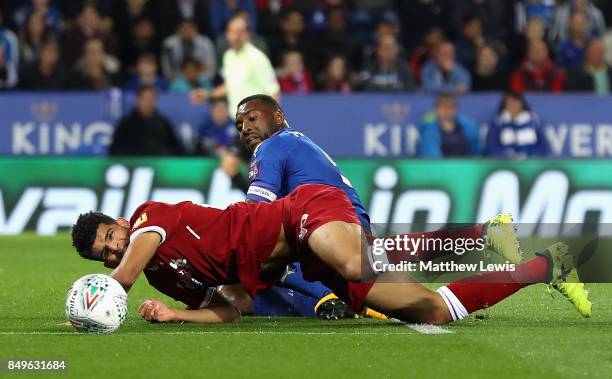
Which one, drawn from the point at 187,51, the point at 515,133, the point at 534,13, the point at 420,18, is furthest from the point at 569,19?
the point at 187,51

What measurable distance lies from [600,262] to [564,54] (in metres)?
11.7

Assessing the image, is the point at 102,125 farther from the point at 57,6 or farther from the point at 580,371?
the point at 580,371

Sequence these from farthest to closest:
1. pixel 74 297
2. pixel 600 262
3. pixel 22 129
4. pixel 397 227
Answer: pixel 22 129, pixel 397 227, pixel 600 262, pixel 74 297

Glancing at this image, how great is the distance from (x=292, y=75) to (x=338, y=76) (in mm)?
→ 668

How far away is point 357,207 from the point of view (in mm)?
9719

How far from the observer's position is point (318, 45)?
67.4 ft

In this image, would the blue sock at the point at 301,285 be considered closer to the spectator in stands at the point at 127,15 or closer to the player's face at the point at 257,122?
the player's face at the point at 257,122

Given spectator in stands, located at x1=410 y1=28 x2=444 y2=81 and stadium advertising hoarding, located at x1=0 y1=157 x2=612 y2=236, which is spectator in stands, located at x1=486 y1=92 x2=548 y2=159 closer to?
stadium advertising hoarding, located at x1=0 y1=157 x2=612 y2=236

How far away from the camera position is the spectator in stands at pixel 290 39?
→ 20312 mm

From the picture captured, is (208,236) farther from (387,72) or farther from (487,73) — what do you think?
(487,73)

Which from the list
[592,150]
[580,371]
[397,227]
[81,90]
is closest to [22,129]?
[81,90]

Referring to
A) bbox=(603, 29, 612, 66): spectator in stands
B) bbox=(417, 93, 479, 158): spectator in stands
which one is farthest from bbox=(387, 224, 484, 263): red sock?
bbox=(603, 29, 612, 66): spectator in stands

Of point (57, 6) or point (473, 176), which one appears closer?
point (473, 176)

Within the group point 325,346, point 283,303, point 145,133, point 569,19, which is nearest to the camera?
point 325,346
